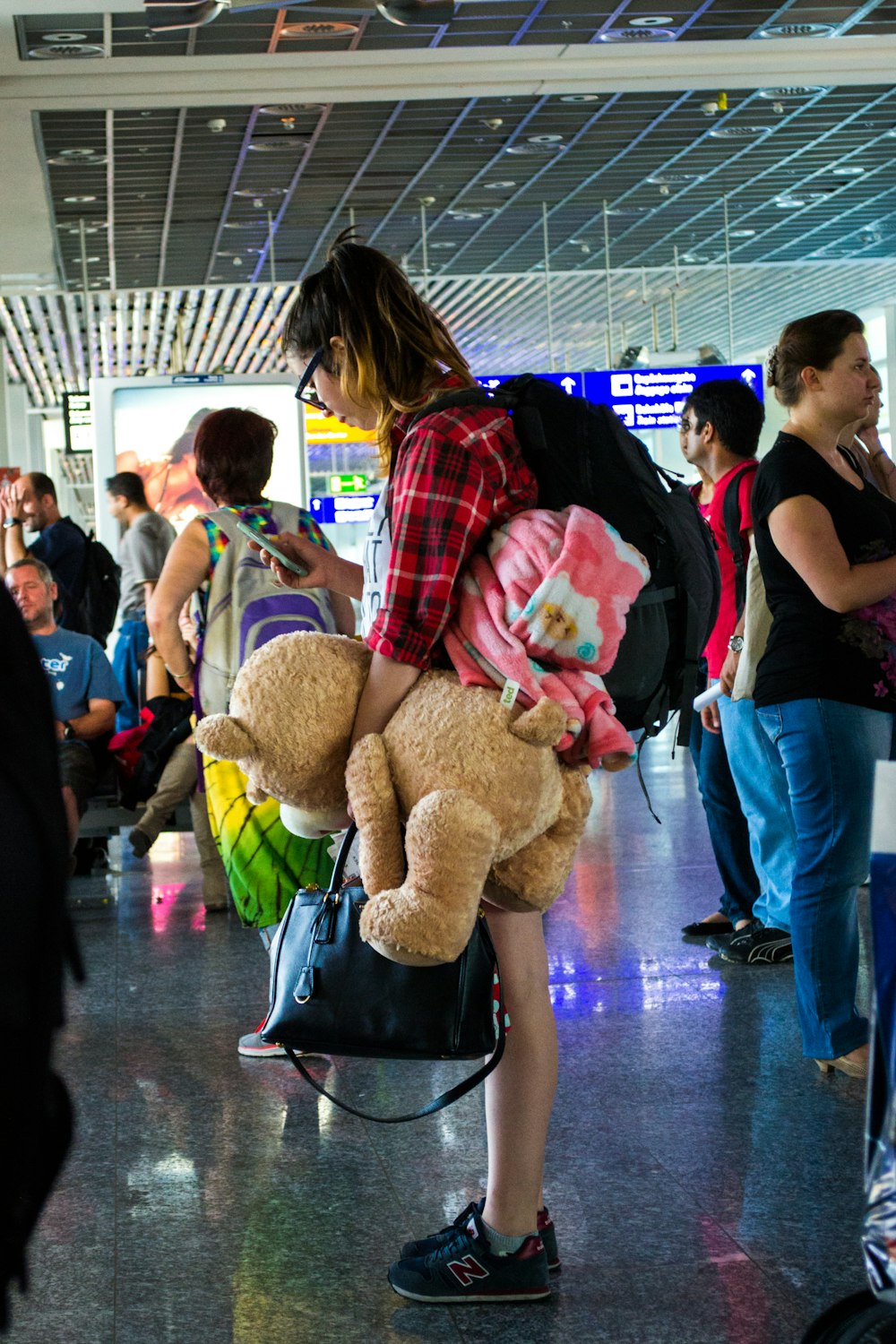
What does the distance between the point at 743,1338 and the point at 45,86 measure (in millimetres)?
9107

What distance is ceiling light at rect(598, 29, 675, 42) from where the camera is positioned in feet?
31.2

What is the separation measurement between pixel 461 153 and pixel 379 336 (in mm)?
10116

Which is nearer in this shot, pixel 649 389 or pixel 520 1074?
pixel 520 1074

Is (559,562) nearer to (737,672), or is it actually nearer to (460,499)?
(460,499)

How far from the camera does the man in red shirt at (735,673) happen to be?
15.9 ft

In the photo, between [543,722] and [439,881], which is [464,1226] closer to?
[439,881]

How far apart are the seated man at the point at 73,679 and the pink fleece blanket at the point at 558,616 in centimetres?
448

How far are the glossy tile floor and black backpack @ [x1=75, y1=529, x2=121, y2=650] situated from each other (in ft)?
11.5

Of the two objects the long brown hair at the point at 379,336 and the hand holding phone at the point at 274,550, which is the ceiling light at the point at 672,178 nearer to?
the hand holding phone at the point at 274,550

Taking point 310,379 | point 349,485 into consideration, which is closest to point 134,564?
point 310,379

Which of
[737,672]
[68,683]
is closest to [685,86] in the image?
[68,683]

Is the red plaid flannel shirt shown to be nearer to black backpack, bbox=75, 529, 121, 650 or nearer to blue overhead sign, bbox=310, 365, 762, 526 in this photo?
black backpack, bbox=75, 529, 121, 650

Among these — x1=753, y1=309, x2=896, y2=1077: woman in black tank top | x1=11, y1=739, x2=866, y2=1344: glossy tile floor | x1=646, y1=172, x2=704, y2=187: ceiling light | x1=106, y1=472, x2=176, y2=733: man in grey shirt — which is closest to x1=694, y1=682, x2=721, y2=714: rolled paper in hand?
x1=11, y1=739, x2=866, y2=1344: glossy tile floor

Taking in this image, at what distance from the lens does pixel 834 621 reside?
3.59 metres
